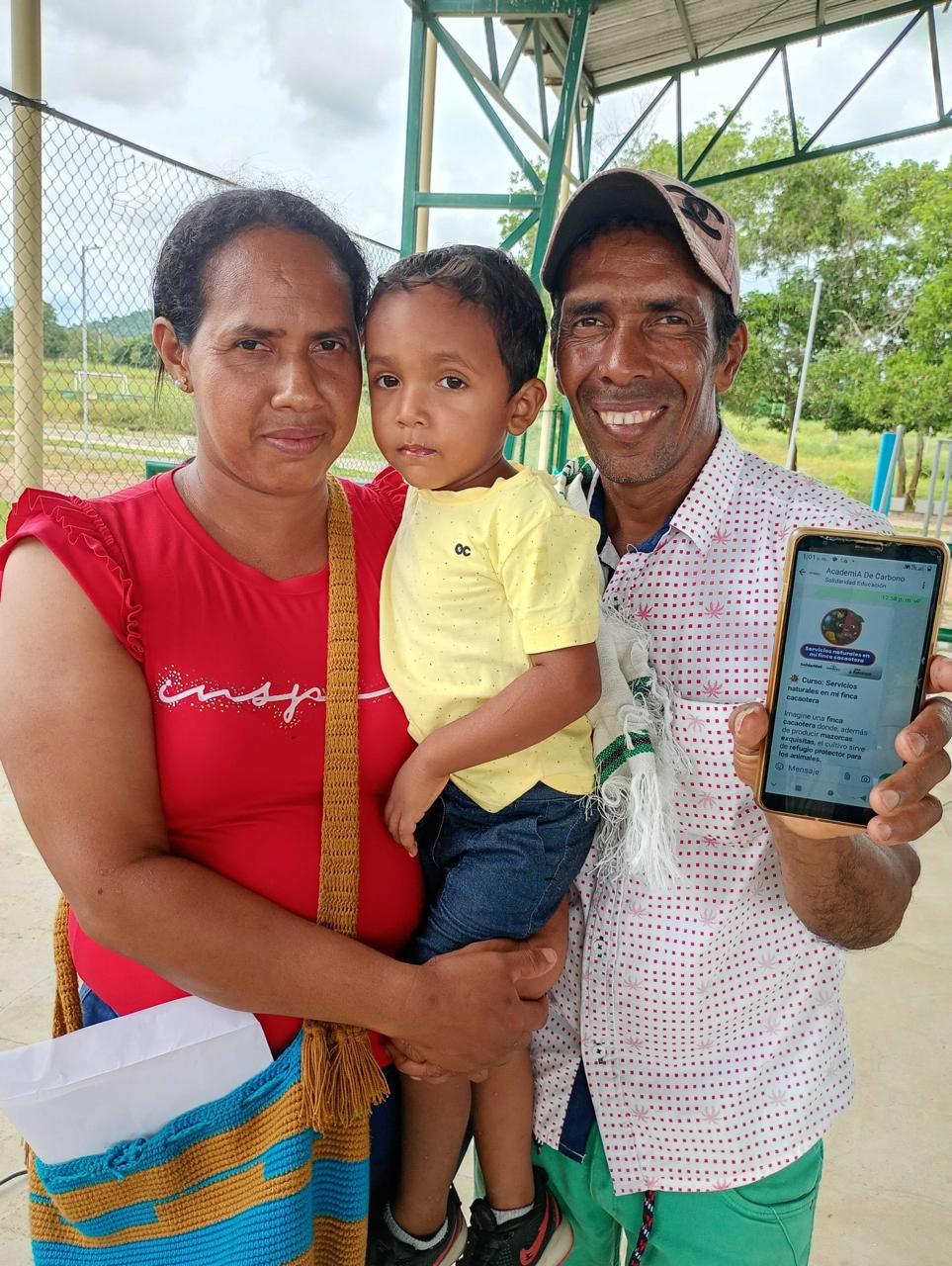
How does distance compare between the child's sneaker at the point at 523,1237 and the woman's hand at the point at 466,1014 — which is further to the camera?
the child's sneaker at the point at 523,1237

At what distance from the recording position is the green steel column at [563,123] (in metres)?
5.95

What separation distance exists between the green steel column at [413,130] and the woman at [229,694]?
16.9ft

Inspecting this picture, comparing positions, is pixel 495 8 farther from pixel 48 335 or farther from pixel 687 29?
pixel 48 335

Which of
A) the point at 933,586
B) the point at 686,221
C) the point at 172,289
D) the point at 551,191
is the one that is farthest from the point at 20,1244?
the point at 551,191

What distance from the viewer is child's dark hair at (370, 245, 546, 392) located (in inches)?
52.8

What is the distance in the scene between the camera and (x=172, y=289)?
4.22 ft

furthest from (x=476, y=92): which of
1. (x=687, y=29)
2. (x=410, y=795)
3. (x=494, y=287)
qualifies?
(x=410, y=795)

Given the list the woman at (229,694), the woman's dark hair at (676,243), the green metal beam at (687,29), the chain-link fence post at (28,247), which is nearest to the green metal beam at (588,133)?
the green metal beam at (687,29)

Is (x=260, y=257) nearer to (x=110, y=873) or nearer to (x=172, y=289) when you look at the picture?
(x=172, y=289)

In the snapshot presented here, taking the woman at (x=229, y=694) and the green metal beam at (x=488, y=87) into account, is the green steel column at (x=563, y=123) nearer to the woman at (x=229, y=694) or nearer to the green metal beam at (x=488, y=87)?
the green metal beam at (x=488, y=87)

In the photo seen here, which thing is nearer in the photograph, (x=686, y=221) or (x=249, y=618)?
(x=249, y=618)

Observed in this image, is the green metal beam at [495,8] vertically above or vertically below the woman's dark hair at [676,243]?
above

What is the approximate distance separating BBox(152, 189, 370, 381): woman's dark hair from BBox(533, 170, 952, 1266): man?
486 millimetres

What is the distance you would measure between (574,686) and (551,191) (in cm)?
599
